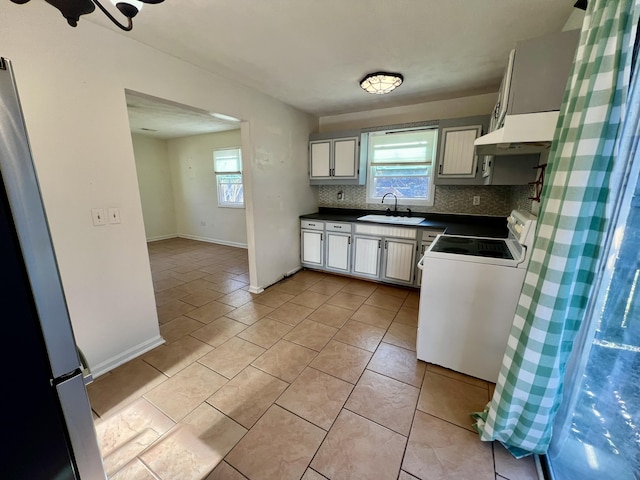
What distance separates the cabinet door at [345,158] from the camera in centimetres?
371

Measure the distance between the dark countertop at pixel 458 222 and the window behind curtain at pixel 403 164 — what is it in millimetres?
239

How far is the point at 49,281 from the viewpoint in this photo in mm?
648

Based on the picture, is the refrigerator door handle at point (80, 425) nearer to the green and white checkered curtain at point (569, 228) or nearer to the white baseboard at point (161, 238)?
the green and white checkered curtain at point (569, 228)

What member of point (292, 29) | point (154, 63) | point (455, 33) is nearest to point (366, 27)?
point (292, 29)

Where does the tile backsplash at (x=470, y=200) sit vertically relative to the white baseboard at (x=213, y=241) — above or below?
above

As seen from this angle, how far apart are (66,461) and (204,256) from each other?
4596mm

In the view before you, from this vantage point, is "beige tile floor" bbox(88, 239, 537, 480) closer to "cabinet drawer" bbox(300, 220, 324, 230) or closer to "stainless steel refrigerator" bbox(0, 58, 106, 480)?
"stainless steel refrigerator" bbox(0, 58, 106, 480)

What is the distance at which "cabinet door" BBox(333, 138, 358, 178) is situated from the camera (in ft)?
12.2

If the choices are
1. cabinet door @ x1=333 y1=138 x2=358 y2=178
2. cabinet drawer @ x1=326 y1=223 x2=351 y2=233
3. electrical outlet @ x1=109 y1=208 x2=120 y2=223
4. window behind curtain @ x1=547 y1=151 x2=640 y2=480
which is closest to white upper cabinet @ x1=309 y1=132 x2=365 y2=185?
cabinet door @ x1=333 y1=138 x2=358 y2=178

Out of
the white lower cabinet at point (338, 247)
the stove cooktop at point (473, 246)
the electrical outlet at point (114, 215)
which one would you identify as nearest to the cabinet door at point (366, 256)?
the white lower cabinet at point (338, 247)

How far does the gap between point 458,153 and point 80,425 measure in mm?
3663

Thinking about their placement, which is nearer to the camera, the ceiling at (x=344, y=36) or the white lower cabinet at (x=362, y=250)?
the ceiling at (x=344, y=36)

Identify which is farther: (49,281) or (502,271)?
(502,271)

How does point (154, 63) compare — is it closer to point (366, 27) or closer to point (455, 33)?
point (366, 27)
